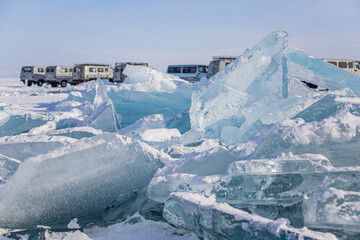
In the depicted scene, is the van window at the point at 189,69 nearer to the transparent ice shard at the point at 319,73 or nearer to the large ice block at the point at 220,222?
the transparent ice shard at the point at 319,73

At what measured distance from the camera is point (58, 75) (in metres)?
27.8

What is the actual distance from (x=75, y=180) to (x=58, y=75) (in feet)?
89.7

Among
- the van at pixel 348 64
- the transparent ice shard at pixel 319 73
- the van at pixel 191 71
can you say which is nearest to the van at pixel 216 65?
the van at pixel 191 71

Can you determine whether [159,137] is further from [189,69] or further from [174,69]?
[174,69]

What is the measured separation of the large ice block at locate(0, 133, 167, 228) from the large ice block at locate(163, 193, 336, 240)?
0.54 m

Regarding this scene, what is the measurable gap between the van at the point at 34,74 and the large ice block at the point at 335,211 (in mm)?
29942

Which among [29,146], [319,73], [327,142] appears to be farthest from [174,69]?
[327,142]

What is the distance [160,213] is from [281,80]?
2252mm

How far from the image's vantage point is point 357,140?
Result: 6.14 feet

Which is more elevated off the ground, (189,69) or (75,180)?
(189,69)

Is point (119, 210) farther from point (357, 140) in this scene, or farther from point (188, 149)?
point (357, 140)

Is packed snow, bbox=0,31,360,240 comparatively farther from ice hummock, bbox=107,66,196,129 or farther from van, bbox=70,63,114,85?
van, bbox=70,63,114,85

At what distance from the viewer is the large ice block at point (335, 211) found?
4.61 ft

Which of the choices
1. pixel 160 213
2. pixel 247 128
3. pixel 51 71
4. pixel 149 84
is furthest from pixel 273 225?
pixel 51 71
